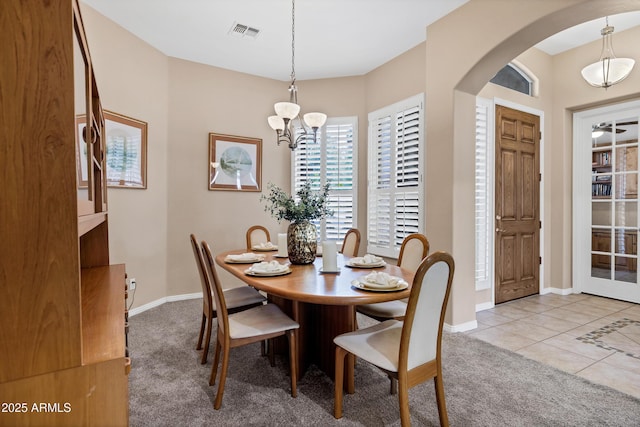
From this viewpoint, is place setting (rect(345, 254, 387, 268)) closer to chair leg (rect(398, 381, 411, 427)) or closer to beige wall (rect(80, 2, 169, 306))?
chair leg (rect(398, 381, 411, 427))

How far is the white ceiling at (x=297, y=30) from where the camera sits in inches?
115

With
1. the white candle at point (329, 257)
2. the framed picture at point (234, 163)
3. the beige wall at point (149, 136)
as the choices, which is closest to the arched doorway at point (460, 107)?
the white candle at point (329, 257)

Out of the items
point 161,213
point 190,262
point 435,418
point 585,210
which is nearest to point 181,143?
point 161,213

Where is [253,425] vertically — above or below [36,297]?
below

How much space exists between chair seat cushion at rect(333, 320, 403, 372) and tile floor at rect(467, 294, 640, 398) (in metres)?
1.58

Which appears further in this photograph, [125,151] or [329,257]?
[125,151]

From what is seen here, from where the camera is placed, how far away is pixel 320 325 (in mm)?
2289

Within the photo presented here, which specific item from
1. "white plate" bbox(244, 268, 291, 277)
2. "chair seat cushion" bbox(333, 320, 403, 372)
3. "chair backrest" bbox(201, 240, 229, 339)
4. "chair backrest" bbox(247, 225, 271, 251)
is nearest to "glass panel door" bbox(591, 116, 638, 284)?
"chair seat cushion" bbox(333, 320, 403, 372)

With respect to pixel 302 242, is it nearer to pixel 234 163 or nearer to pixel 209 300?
pixel 209 300

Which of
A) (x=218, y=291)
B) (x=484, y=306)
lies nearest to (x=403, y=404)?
(x=218, y=291)

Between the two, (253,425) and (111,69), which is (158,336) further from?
(111,69)

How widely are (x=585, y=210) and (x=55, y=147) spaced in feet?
A: 18.1

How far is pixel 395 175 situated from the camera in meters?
3.95

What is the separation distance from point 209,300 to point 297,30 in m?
2.78
